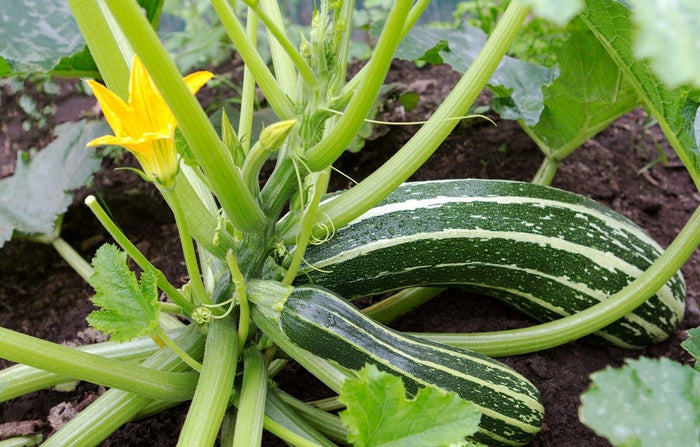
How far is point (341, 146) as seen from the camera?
1203 millimetres

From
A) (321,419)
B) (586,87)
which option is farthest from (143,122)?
(586,87)

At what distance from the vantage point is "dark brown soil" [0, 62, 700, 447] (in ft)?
5.65

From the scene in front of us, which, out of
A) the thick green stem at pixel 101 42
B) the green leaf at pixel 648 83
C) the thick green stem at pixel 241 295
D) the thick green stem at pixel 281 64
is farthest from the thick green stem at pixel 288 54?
the green leaf at pixel 648 83

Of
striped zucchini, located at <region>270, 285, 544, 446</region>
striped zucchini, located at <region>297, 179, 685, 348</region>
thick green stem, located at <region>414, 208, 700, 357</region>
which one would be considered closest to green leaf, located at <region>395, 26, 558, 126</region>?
striped zucchini, located at <region>297, 179, 685, 348</region>

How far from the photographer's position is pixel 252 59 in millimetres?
1214

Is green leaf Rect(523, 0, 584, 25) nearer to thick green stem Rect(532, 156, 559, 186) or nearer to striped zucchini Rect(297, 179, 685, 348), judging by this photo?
striped zucchini Rect(297, 179, 685, 348)

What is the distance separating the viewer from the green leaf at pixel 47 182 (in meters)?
1.84

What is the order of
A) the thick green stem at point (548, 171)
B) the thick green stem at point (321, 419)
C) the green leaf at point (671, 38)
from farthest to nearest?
the thick green stem at point (548, 171), the thick green stem at point (321, 419), the green leaf at point (671, 38)

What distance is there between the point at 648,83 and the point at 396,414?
0.98m

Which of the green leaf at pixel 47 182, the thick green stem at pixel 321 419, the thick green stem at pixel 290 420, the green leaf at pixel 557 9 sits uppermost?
the green leaf at pixel 47 182

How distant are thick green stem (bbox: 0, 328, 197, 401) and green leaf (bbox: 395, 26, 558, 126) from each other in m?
1.03

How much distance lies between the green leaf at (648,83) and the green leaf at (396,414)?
858 mm

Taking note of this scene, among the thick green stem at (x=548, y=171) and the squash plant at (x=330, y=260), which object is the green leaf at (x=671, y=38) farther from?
the thick green stem at (x=548, y=171)

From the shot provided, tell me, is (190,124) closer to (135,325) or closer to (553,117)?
(135,325)
